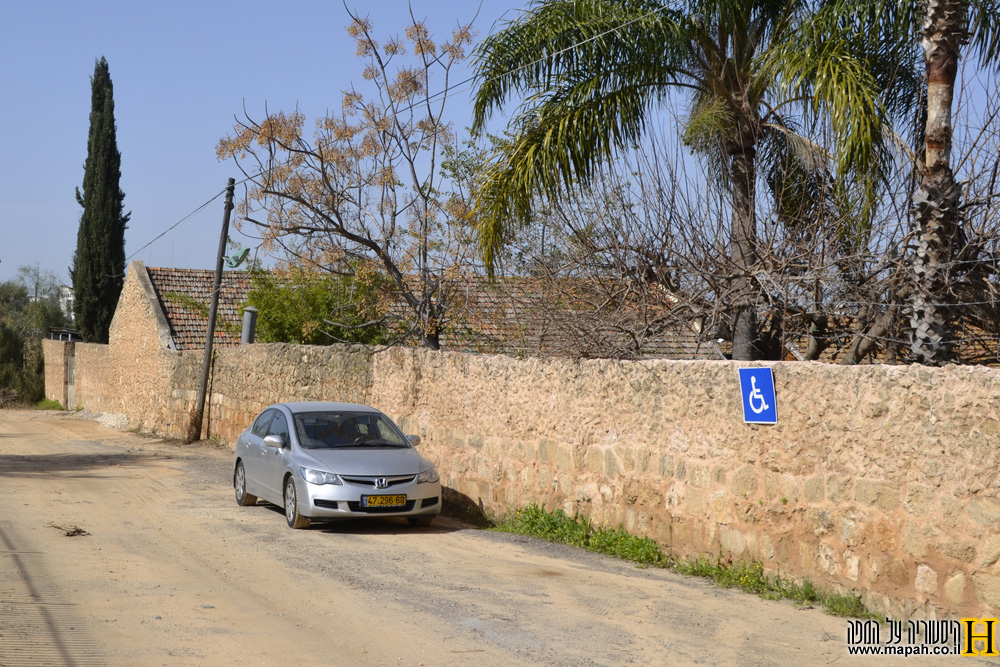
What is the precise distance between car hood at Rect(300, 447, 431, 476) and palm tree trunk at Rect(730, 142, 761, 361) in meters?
4.17

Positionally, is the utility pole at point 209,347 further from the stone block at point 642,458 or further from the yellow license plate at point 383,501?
the stone block at point 642,458

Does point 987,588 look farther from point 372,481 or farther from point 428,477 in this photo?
point 372,481

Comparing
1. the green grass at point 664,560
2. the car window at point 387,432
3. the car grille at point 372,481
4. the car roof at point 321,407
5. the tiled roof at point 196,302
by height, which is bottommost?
the green grass at point 664,560

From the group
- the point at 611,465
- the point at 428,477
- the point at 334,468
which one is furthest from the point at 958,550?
the point at 334,468

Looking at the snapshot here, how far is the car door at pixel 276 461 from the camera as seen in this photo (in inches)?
460

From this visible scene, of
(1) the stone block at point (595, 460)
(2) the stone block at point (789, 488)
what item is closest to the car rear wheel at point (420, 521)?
(1) the stone block at point (595, 460)

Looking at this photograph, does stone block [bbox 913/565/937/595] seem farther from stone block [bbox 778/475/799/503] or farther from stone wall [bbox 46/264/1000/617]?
stone block [bbox 778/475/799/503]

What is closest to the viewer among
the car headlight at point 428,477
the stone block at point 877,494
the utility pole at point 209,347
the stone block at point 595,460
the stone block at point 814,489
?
the stone block at point 877,494

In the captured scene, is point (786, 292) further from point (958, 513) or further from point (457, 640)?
point (457, 640)

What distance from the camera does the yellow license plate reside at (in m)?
10.8

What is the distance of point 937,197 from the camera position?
8.69 meters

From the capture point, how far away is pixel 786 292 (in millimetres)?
10125

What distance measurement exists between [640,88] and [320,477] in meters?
6.15

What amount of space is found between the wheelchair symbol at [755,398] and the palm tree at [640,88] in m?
2.33
